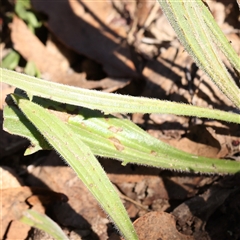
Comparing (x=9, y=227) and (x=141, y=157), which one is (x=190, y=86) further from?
(x=9, y=227)

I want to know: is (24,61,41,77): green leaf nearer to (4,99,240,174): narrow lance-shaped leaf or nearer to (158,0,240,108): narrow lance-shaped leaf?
(4,99,240,174): narrow lance-shaped leaf

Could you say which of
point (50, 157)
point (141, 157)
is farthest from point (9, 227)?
point (141, 157)

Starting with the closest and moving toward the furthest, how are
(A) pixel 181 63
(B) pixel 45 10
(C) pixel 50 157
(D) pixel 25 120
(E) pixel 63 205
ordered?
(D) pixel 25 120 → (E) pixel 63 205 → (C) pixel 50 157 → (A) pixel 181 63 → (B) pixel 45 10

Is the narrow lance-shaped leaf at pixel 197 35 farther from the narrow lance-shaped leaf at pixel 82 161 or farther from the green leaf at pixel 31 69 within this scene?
the green leaf at pixel 31 69

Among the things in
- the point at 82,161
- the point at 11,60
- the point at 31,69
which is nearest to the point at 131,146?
the point at 82,161

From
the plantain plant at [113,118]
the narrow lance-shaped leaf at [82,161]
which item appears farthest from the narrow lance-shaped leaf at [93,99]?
the narrow lance-shaped leaf at [82,161]

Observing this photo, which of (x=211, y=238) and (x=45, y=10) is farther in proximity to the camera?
(x=45, y=10)

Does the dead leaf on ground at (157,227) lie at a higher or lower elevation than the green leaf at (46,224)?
lower
